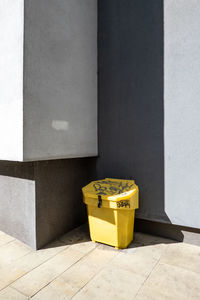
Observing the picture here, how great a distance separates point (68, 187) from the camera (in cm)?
322

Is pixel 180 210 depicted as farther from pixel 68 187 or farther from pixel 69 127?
pixel 69 127

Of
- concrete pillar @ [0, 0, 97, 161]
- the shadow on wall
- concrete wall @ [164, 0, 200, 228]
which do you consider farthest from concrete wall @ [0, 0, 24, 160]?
concrete wall @ [164, 0, 200, 228]

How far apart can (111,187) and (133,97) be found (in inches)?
57.4

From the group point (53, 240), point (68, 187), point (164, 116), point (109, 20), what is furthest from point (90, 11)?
point (53, 240)

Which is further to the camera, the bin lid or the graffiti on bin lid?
the graffiti on bin lid

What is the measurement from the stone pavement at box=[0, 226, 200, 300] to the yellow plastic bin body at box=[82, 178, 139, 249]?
5.7 inches

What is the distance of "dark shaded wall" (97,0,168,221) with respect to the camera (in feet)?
9.78

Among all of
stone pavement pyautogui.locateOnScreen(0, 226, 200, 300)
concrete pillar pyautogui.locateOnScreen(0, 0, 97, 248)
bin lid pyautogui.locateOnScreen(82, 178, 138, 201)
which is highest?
concrete pillar pyautogui.locateOnScreen(0, 0, 97, 248)

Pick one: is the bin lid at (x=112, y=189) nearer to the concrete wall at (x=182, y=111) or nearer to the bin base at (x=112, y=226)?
the bin base at (x=112, y=226)

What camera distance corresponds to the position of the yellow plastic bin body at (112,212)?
2.54 metres

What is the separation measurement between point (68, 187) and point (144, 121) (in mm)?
1593

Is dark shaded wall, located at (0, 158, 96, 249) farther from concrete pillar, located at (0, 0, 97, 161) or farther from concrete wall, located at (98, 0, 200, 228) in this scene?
concrete wall, located at (98, 0, 200, 228)

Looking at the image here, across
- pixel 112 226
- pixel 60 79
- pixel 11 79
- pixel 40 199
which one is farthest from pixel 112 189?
pixel 11 79

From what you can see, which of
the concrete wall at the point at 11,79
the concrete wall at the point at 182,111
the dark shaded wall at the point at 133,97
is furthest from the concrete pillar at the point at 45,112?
the concrete wall at the point at 182,111
